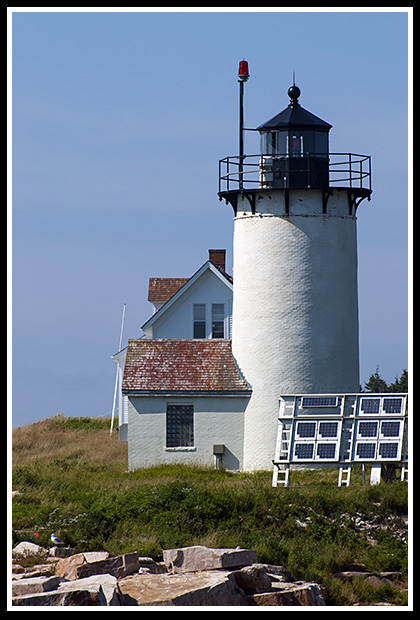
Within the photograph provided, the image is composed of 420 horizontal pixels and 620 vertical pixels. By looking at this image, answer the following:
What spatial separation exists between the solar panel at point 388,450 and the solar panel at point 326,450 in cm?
115

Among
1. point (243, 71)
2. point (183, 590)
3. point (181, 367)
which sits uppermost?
point (243, 71)

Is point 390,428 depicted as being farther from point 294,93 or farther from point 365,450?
point 294,93

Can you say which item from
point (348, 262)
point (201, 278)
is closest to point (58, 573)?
point (348, 262)

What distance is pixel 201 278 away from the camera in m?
34.8

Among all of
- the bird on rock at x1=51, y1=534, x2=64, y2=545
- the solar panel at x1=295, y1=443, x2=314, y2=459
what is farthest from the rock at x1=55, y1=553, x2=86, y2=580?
the solar panel at x1=295, y1=443, x2=314, y2=459

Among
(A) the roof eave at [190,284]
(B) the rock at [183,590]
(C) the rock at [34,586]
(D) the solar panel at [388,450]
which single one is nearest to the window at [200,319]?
(A) the roof eave at [190,284]

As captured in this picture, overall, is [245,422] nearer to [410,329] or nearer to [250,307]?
[250,307]

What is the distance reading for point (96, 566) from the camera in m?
14.9

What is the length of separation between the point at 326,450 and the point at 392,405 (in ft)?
6.42

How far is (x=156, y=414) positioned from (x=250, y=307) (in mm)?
4072

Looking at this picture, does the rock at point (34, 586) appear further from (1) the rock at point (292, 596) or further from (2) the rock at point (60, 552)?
(2) the rock at point (60, 552)

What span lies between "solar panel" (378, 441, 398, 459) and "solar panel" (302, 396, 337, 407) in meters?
1.62

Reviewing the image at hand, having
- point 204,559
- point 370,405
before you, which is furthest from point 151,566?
point 370,405

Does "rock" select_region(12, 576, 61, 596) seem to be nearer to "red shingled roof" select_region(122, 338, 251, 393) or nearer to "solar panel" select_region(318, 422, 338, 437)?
"solar panel" select_region(318, 422, 338, 437)
